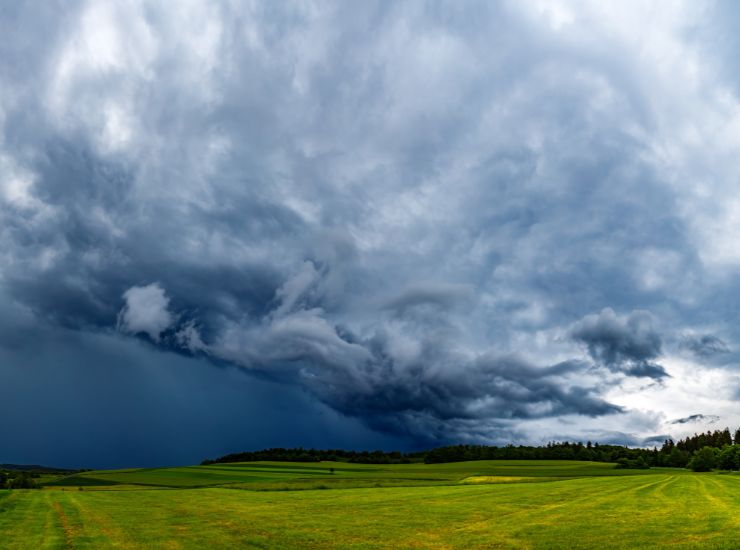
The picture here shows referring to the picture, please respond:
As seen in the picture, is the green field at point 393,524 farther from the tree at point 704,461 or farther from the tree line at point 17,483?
the tree at point 704,461

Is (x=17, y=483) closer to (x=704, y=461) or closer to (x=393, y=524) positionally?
(x=393, y=524)

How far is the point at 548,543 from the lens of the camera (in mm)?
30641

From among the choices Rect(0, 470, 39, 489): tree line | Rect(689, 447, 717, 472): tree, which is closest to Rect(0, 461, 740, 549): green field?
Rect(0, 470, 39, 489): tree line

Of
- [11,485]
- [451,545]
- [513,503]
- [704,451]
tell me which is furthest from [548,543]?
[704,451]

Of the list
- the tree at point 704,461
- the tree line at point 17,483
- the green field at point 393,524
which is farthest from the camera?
the tree at point 704,461

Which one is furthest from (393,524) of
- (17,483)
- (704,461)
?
(704,461)

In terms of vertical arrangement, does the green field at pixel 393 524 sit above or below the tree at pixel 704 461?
above

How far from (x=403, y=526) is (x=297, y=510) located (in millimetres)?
17849

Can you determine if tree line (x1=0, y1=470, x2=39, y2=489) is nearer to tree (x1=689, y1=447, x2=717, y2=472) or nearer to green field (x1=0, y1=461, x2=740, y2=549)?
green field (x1=0, y1=461, x2=740, y2=549)

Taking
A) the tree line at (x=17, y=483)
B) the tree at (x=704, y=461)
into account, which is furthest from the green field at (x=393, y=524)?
the tree at (x=704, y=461)

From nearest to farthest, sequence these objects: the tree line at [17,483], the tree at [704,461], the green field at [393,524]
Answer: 1. the green field at [393,524]
2. the tree line at [17,483]
3. the tree at [704,461]

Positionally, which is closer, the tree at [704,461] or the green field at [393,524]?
the green field at [393,524]

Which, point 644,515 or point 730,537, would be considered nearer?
point 730,537

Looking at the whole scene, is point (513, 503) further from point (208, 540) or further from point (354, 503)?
point (208, 540)
